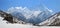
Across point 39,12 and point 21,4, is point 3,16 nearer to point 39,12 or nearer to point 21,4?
point 21,4

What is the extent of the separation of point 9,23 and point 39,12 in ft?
1.23

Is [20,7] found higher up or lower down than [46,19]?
higher up

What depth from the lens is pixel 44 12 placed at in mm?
1824

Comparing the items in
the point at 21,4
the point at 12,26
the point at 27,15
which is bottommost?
the point at 12,26

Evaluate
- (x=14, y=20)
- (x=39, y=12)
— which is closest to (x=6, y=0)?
(x=14, y=20)

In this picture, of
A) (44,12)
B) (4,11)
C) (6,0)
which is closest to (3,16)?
(4,11)

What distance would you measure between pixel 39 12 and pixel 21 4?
0.23 m

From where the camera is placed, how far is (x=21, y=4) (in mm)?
1879

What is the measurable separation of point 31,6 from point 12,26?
323 millimetres

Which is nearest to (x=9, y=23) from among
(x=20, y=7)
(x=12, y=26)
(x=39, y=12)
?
(x=12, y=26)

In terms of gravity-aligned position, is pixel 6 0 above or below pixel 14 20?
above

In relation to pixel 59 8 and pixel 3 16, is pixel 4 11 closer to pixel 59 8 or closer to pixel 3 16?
pixel 3 16

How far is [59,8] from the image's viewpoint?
1.80m

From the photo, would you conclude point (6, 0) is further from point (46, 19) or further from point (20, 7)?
point (46, 19)
